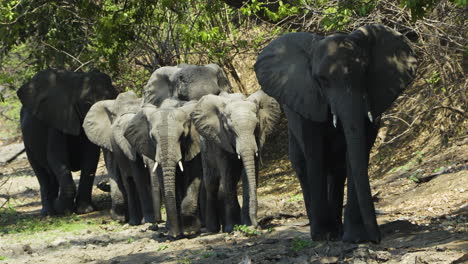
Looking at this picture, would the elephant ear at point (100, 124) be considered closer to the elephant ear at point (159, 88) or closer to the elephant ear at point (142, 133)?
the elephant ear at point (159, 88)

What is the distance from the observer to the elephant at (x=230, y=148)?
11.6 meters

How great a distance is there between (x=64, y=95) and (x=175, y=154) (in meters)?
6.70

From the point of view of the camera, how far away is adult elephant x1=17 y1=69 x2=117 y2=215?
17781 millimetres

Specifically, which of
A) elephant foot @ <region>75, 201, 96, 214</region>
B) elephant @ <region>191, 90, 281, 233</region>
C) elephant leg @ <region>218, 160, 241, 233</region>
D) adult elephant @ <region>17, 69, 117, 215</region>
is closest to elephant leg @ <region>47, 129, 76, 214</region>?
adult elephant @ <region>17, 69, 117, 215</region>

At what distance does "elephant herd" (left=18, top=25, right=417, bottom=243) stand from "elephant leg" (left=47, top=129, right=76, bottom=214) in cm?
2

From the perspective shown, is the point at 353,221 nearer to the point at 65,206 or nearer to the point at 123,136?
the point at 123,136

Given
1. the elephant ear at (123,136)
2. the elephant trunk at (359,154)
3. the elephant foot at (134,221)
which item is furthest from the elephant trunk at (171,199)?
the elephant trunk at (359,154)

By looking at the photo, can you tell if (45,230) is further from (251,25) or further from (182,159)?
(251,25)

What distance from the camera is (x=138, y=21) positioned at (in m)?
17.5

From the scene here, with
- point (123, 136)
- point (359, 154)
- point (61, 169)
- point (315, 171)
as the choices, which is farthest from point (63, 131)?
point (359, 154)

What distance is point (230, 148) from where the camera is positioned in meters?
12.0

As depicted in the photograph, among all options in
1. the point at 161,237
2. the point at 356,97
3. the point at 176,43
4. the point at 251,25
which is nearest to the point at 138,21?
the point at 176,43

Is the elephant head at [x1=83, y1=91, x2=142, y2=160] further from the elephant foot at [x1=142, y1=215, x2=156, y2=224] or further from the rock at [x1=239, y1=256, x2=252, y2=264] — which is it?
the rock at [x1=239, y1=256, x2=252, y2=264]

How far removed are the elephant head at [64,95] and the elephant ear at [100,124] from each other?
1.48m
